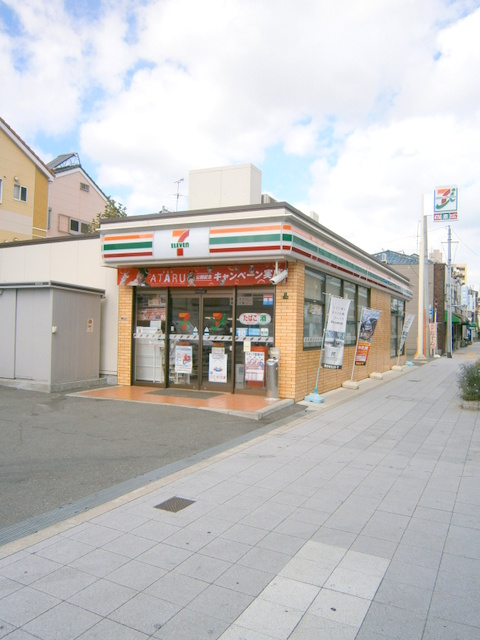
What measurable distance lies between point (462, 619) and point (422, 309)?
25186 millimetres

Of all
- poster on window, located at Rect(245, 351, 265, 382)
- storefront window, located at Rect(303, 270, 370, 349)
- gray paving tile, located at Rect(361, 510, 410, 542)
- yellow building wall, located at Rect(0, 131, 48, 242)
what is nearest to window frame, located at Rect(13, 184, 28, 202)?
yellow building wall, located at Rect(0, 131, 48, 242)

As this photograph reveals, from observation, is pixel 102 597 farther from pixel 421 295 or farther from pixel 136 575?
pixel 421 295

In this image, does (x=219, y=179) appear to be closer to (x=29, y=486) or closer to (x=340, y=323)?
(x=340, y=323)

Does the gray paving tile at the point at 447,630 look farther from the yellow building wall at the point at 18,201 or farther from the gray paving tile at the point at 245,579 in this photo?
the yellow building wall at the point at 18,201

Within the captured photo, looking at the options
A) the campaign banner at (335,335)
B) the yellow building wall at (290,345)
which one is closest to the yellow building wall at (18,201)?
the yellow building wall at (290,345)

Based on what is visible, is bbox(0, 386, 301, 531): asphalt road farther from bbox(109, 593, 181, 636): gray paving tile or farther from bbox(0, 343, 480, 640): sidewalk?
bbox(109, 593, 181, 636): gray paving tile

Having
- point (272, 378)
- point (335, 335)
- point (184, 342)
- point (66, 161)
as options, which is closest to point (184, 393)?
point (184, 342)

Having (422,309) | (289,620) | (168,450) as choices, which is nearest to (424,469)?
(168,450)

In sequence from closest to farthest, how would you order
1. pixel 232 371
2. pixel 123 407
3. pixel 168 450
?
pixel 168 450, pixel 123 407, pixel 232 371

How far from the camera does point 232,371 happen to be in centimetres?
1162

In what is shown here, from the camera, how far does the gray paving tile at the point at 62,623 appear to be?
290 centimetres

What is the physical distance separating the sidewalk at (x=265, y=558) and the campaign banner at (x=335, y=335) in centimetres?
496

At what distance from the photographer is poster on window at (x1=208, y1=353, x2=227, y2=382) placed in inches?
463

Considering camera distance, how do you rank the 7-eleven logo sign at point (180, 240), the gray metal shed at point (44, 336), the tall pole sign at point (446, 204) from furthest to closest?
1. the tall pole sign at point (446, 204)
2. the gray metal shed at point (44, 336)
3. the 7-eleven logo sign at point (180, 240)
